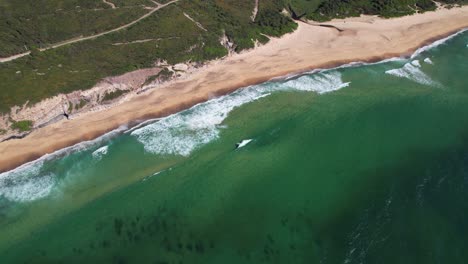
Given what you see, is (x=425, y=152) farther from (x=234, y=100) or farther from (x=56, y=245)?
(x=56, y=245)

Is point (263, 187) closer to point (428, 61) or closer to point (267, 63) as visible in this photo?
point (267, 63)

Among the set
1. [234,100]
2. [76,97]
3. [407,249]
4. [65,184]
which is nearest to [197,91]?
[234,100]

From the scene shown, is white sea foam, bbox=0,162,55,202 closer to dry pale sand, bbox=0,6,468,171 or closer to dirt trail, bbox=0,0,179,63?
dry pale sand, bbox=0,6,468,171

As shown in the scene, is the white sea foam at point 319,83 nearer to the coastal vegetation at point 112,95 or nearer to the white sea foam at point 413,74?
the white sea foam at point 413,74

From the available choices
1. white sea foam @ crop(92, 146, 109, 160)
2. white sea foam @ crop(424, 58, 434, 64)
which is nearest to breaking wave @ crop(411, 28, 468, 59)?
white sea foam @ crop(424, 58, 434, 64)

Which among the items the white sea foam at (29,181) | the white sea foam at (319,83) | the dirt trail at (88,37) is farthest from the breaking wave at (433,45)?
the white sea foam at (29,181)
